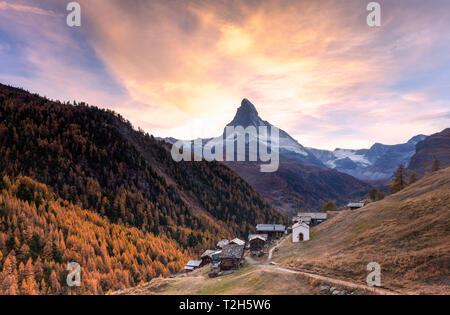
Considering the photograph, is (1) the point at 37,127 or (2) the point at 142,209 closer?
(2) the point at 142,209

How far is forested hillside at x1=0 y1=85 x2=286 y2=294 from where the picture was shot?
410 feet

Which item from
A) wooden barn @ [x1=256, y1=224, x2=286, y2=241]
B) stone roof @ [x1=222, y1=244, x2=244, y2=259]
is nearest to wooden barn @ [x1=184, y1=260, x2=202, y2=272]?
stone roof @ [x1=222, y1=244, x2=244, y2=259]

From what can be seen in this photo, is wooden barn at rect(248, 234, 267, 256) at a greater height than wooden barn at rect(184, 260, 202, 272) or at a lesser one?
greater

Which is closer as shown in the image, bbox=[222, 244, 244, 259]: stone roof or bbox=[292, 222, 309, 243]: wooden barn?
bbox=[222, 244, 244, 259]: stone roof

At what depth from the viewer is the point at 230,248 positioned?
6125 centimetres

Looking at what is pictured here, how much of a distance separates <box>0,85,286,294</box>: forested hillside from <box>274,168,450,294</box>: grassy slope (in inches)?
2963

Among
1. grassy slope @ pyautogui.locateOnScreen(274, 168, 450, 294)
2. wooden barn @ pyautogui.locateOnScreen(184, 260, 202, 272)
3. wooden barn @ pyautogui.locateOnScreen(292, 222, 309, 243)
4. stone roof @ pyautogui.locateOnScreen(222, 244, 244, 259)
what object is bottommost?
wooden barn @ pyautogui.locateOnScreen(184, 260, 202, 272)

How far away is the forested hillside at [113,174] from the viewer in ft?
410

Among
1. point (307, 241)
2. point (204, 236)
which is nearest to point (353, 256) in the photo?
point (307, 241)

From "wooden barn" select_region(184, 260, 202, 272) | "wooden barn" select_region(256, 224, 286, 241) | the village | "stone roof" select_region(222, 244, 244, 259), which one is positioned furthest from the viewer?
"wooden barn" select_region(256, 224, 286, 241)

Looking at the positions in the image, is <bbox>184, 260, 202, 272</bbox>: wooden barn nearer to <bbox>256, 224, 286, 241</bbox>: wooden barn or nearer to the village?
the village

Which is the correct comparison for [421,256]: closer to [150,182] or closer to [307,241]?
[307,241]

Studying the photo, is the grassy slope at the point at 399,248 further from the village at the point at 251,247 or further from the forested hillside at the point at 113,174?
the forested hillside at the point at 113,174
